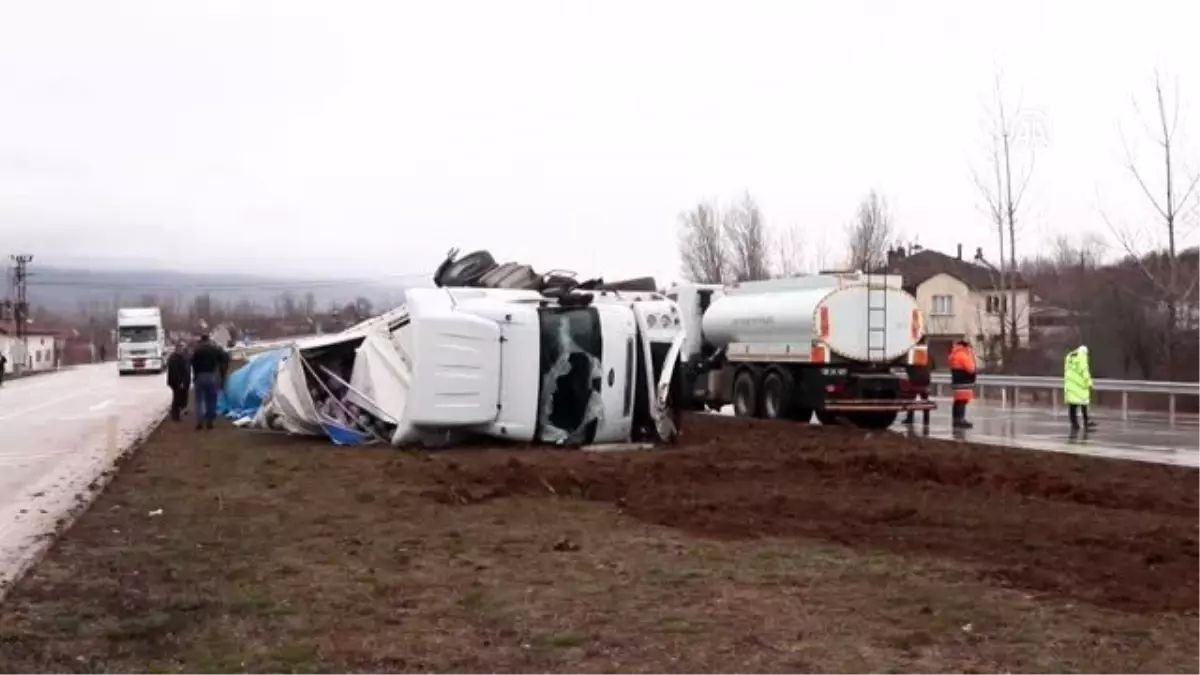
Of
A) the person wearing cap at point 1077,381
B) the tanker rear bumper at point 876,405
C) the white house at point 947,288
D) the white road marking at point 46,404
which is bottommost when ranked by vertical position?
the white road marking at point 46,404

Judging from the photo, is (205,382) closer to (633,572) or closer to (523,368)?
(523,368)

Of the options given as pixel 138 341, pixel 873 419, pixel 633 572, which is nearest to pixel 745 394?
pixel 873 419

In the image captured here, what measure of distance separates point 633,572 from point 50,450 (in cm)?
1418

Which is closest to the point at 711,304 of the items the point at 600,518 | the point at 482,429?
the point at 482,429

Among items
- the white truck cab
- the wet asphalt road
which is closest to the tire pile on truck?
the white truck cab

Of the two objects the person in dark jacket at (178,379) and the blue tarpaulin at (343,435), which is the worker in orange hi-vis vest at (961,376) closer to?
the blue tarpaulin at (343,435)

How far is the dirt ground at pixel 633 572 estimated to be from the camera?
6.03m

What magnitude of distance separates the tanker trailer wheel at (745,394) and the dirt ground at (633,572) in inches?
314

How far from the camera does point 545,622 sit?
6656 mm

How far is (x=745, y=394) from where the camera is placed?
22.5 meters

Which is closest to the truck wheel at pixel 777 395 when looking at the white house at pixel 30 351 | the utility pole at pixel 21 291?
the white house at pixel 30 351

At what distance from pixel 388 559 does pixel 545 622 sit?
2307 millimetres

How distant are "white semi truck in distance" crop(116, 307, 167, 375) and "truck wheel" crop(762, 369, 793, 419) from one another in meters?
45.0

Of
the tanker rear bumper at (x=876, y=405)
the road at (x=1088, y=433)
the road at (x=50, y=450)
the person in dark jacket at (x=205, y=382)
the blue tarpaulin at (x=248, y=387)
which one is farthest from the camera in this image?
the blue tarpaulin at (x=248, y=387)
